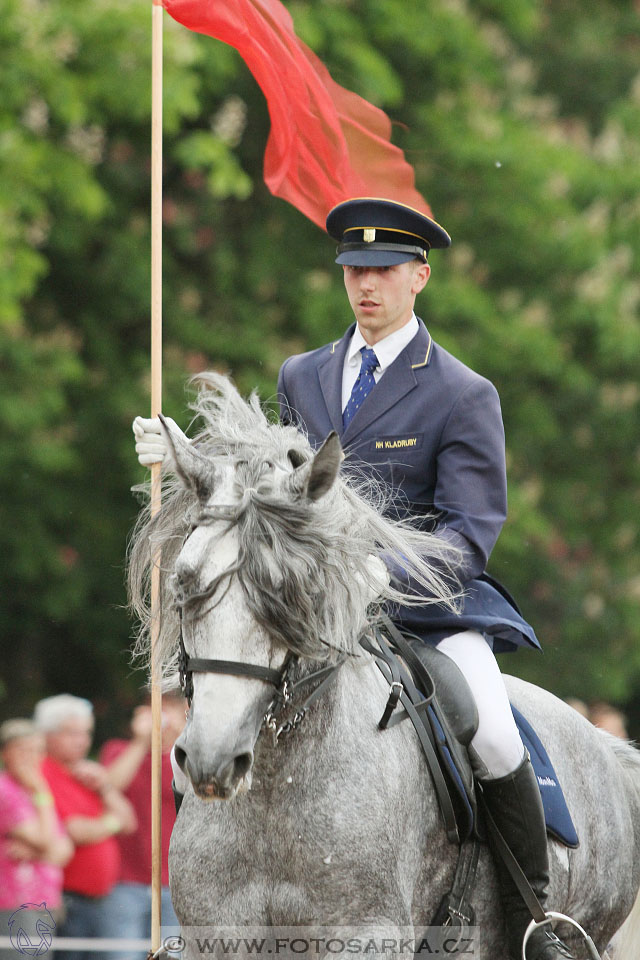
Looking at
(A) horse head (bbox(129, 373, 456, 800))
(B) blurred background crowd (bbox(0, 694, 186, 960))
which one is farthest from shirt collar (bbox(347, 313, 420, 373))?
(B) blurred background crowd (bbox(0, 694, 186, 960))

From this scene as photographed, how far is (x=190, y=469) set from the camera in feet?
13.0

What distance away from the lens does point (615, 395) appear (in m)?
13.3

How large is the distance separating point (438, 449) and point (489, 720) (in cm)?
96

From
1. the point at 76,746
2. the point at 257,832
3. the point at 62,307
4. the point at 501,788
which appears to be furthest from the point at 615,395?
the point at 257,832

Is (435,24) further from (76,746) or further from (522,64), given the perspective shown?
(76,746)

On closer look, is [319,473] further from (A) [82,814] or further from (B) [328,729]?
(A) [82,814]

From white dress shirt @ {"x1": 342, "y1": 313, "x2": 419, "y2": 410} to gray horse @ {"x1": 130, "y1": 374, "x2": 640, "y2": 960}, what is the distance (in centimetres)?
57

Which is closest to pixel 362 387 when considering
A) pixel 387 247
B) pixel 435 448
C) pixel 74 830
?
pixel 435 448

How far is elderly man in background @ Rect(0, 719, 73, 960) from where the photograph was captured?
6.85 metres

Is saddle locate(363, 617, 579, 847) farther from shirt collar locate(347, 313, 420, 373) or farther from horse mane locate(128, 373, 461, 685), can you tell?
shirt collar locate(347, 313, 420, 373)

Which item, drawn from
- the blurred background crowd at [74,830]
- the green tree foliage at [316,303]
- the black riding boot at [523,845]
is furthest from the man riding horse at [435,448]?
the green tree foliage at [316,303]

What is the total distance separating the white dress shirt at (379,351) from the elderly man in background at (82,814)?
3.44 m

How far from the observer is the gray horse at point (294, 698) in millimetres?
3711

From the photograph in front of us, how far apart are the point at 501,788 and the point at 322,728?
0.94 metres
